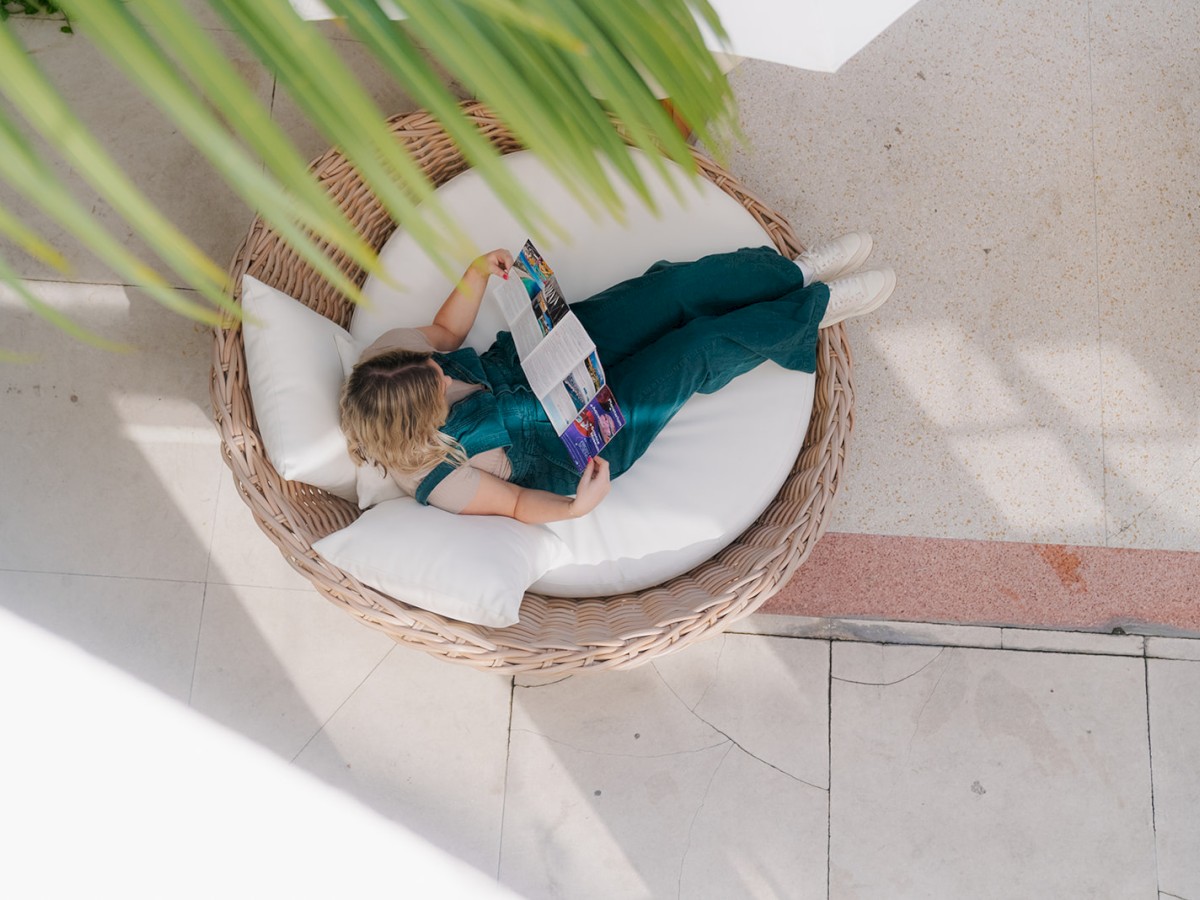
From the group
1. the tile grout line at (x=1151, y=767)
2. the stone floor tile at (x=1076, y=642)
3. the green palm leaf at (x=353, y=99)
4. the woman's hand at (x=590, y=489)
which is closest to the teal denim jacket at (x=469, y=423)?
the woman's hand at (x=590, y=489)

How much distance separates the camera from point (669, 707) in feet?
6.77

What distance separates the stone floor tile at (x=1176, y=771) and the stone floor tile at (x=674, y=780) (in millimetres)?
735

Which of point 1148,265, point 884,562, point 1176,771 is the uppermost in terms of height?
point 1148,265

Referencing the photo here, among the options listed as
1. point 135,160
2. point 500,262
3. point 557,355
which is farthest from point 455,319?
point 135,160

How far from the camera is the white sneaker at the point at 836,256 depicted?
1968 mm

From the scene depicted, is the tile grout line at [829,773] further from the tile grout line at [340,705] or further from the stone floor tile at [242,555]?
the stone floor tile at [242,555]

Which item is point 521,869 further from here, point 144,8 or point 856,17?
point 144,8

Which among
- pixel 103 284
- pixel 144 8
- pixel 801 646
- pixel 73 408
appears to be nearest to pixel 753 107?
pixel 801 646

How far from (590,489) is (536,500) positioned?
4.7 inches

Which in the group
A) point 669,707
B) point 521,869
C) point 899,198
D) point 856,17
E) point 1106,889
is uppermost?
point 856,17

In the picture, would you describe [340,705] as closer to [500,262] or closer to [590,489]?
[590,489]

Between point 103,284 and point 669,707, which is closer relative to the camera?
point 669,707

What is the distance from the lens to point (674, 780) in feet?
6.68

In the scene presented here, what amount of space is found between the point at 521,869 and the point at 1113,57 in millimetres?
2397
